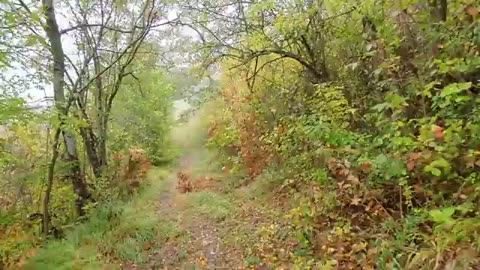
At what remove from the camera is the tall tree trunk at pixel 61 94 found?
781cm

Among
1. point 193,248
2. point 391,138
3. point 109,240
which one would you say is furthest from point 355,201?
point 109,240

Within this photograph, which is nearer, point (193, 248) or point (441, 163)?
point (441, 163)

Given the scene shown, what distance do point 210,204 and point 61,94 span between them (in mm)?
3767

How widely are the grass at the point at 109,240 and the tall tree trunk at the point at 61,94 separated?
1.80ft

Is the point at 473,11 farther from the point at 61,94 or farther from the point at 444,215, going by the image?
the point at 61,94

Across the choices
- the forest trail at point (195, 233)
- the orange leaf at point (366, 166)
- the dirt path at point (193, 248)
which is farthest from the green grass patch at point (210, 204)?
the orange leaf at point (366, 166)

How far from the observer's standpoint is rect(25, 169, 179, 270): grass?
6.05m

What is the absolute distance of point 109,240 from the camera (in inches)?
274

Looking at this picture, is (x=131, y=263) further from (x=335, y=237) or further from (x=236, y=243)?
(x=335, y=237)

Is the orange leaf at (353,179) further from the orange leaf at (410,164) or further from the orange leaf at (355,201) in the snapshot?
the orange leaf at (410,164)

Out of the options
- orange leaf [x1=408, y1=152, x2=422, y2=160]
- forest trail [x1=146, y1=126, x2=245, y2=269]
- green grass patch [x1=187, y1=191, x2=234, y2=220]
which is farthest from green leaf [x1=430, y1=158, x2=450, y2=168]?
green grass patch [x1=187, y1=191, x2=234, y2=220]

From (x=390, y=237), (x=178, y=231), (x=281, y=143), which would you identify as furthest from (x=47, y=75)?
(x=390, y=237)

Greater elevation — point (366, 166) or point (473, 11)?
point (473, 11)

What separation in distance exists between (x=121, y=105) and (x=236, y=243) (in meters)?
10.1
